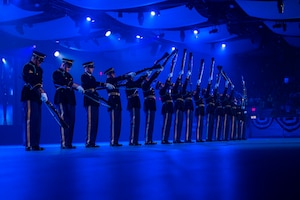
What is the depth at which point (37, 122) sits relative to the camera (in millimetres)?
7316

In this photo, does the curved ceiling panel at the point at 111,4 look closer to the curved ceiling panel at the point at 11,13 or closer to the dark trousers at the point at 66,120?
the curved ceiling panel at the point at 11,13

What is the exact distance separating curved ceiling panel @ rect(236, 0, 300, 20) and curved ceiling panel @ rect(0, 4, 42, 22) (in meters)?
6.84

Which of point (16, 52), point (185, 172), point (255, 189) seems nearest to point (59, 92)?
point (185, 172)

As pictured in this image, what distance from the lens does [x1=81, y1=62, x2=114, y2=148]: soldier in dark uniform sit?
27.5 feet

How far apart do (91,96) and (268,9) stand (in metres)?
8.18

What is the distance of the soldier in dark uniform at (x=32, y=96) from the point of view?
7.07 metres

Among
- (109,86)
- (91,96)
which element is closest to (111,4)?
(109,86)

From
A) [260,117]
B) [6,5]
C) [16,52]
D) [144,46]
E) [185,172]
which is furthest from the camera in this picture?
[260,117]

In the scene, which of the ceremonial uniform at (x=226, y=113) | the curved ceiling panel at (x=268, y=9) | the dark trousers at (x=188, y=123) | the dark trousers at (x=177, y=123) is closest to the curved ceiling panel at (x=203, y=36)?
the curved ceiling panel at (x=268, y=9)

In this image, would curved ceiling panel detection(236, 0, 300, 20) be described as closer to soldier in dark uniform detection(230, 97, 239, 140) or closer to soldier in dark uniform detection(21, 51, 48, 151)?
soldier in dark uniform detection(230, 97, 239, 140)

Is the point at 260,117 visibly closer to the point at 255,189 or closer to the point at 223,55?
the point at 223,55

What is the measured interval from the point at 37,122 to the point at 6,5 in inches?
234

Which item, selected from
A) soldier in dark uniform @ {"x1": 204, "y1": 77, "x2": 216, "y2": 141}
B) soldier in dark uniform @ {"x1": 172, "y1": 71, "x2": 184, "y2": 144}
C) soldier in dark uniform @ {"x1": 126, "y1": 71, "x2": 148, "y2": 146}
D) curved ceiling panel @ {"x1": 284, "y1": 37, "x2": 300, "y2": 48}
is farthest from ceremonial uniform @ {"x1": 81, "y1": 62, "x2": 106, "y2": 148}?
curved ceiling panel @ {"x1": 284, "y1": 37, "x2": 300, "y2": 48}

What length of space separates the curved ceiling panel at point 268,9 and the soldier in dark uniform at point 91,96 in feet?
22.3
